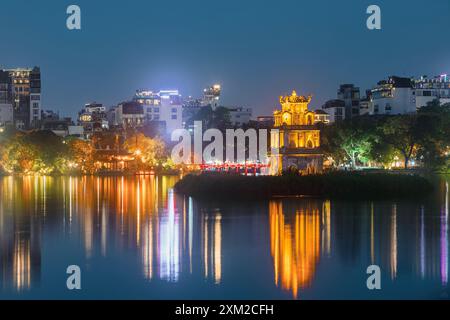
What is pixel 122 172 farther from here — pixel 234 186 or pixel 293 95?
pixel 234 186

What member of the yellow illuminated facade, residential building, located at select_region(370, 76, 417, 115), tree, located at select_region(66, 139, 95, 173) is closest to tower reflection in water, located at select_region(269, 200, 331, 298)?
the yellow illuminated facade

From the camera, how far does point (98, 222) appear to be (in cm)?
3500

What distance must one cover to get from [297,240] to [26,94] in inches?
5379

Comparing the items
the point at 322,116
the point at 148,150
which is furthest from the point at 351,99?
the point at 148,150

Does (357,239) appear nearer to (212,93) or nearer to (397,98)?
(397,98)

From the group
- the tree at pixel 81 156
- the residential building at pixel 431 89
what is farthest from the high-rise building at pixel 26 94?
the residential building at pixel 431 89

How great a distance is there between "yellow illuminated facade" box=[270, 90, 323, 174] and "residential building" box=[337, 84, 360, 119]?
259 feet

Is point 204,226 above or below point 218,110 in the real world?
below

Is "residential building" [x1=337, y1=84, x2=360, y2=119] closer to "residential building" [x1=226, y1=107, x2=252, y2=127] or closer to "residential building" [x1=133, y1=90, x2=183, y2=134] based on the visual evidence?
"residential building" [x1=226, y1=107, x2=252, y2=127]

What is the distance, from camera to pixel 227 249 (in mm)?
26906

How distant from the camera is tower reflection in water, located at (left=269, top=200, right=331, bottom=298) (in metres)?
22.0
